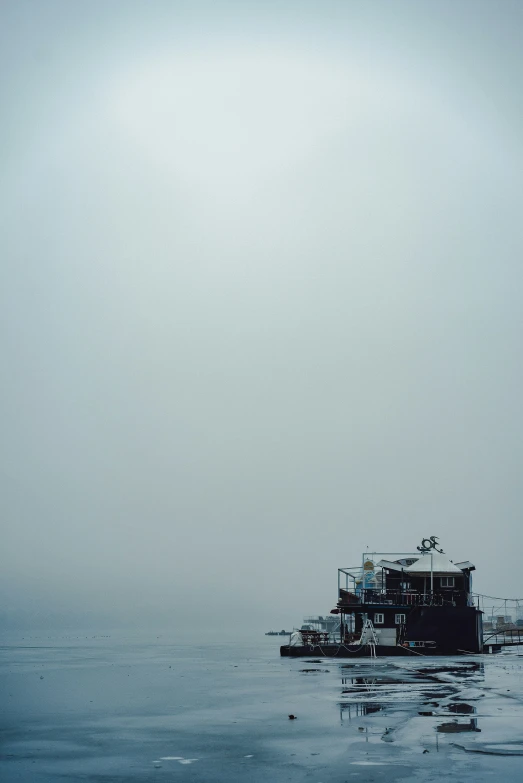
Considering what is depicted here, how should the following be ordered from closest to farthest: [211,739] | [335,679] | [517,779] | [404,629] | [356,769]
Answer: [517,779]
[356,769]
[211,739]
[335,679]
[404,629]

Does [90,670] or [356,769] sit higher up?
[356,769]

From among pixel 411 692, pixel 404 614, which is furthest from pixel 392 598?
pixel 411 692

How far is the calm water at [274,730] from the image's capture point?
19.1 metres

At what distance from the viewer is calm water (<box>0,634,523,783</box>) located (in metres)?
19.1

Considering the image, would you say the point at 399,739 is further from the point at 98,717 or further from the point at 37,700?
the point at 37,700

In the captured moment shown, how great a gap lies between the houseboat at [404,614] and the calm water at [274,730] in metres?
25.1

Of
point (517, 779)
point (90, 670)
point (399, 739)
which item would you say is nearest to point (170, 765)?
point (399, 739)

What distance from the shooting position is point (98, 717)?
3109 centimetres

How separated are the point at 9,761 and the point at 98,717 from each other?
34.5 feet

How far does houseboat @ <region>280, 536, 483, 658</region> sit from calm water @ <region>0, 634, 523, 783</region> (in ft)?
82.3

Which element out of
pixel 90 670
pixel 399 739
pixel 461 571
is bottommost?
pixel 90 670

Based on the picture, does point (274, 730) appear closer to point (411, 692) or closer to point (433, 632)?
point (411, 692)

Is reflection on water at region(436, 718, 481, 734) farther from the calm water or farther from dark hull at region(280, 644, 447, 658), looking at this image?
dark hull at region(280, 644, 447, 658)

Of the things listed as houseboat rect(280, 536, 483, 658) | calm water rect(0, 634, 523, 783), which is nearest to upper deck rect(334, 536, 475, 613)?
houseboat rect(280, 536, 483, 658)
